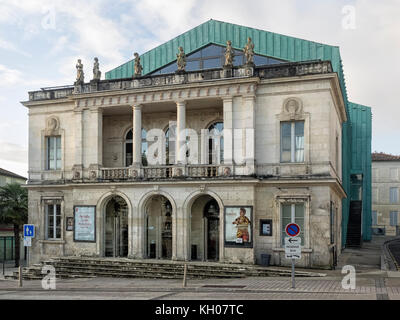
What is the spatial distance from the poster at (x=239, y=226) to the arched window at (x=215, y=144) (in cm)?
338

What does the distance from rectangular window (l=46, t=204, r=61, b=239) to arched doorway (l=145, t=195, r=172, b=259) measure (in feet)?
17.5

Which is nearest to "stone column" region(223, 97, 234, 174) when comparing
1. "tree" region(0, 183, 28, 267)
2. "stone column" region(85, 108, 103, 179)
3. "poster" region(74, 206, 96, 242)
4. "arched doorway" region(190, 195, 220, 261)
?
"arched doorway" region(190, 195, 220, 261)

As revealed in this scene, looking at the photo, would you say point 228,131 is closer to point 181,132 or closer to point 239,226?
point 181,132

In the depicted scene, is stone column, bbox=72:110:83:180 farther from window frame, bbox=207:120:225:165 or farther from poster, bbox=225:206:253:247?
poster, bbox=225:206:253:247

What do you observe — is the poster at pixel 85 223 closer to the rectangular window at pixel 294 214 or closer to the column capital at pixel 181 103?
the column capital at pixel 181 103

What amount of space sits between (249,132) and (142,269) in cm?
831

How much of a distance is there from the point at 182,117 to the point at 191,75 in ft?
7.19

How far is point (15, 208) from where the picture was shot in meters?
39.7

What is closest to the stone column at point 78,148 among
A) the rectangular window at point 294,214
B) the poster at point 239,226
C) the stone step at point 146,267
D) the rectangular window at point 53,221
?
the rectangular window at point 53,221

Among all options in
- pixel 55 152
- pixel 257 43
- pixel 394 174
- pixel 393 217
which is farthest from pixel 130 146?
pixel 394 174

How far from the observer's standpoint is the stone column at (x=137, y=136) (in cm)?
2639
